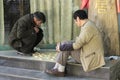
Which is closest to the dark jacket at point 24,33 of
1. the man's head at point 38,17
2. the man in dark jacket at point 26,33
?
the man in dark jacket at point 26,33

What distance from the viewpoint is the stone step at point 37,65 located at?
19.4 feet

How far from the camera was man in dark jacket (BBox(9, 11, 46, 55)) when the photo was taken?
6.59 metres

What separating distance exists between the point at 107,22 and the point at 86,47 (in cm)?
96

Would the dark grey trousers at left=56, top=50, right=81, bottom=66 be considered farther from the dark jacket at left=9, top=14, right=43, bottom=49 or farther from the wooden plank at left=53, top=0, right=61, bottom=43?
the wooden plank at left=53, top=0, right=61, bottom=43

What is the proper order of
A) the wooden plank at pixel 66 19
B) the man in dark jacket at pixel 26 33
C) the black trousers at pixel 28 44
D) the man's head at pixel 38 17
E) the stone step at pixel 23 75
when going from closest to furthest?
the stone step at pixel 23 75 → the man's head at pixel 38 17 → the man in dark jacket at pixel 26 33 → the black trousers at pixel 28 44 → the wooden plank at pixel 66 19

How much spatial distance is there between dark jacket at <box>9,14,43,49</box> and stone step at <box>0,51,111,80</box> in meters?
0.30

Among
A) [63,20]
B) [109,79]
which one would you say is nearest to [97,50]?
[109,79]

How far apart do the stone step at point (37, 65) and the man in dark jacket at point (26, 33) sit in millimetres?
231

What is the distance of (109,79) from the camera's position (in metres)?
5.85

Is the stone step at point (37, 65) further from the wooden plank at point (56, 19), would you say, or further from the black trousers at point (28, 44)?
the wooden plank at point (56, 19)

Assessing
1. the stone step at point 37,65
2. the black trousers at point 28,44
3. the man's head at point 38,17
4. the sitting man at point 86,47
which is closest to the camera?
the sitting man at point 86,47

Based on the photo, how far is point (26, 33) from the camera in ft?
21.7

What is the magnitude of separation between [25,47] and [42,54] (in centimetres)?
40

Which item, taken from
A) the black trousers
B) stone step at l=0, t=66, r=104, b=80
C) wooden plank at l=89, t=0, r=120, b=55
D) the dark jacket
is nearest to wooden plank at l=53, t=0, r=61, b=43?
the black trousers
